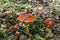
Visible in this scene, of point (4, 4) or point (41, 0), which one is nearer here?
point (4, 4)

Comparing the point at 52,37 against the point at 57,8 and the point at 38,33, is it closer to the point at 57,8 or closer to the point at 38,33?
the point at 38,33

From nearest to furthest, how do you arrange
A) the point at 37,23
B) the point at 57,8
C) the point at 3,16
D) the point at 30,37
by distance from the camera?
the point at 30,37
the point at 37,23
the point at 3,16
the point at 57,8

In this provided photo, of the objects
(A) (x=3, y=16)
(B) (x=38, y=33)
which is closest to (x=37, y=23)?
(B) (x=38, y=33)

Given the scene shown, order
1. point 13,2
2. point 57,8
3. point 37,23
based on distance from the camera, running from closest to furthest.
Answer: point 37,23 < point 57,8 < point 13,2

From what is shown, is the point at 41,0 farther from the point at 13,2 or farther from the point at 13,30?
the point at 13,30

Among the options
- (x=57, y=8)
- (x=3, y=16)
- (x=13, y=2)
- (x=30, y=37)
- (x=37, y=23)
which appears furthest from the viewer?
(x=13, y=2)

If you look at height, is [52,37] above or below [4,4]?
below

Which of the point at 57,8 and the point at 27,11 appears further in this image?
the point at 57,8

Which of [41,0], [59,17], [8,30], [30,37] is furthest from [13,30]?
[41,0]

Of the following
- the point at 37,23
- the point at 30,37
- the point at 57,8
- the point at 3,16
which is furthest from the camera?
the point at 57,8
